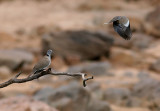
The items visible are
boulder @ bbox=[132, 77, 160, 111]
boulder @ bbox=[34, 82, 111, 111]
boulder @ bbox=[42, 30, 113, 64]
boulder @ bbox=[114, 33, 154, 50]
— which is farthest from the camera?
boulder @ bbox=[114, 33, 154, 50]

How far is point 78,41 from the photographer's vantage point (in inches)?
836

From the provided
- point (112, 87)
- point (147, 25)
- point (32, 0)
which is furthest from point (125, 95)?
point (32, 0)

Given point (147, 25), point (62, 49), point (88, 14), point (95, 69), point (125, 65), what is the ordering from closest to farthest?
point (95, 69) < point (125, 65) < point (62, 49) < point (147, 25) < point (88, 14)

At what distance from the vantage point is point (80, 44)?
21.0 metres

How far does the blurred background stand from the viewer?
12.0m

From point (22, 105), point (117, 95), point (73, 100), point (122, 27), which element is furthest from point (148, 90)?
point (122, 27)

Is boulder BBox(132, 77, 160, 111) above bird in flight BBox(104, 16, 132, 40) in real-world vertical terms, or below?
below

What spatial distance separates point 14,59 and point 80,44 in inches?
151

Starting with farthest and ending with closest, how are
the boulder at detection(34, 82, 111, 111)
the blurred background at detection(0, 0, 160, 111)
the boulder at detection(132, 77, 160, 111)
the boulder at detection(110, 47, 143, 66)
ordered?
the boulder at detection(110, 47, 143, 66) < the boulder at detection(132, 77, 160, 111) < the blurred background at detection(0, 0, 160, 111) < the boulder at detection(34, 82, 111, 111)

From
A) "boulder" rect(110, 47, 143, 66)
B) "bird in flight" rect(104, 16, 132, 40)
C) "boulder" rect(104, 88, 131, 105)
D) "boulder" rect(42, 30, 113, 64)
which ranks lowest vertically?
"boulder" rect(110, 47, 143, 66)

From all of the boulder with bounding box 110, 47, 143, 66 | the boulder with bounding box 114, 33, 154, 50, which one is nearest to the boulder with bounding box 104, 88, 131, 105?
the boulder with bounding box 110, 47, 143, 66

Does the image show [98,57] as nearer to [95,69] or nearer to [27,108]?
[95,69]

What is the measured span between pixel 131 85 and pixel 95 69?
9.53 ft

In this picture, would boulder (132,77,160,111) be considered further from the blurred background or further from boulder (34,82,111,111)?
boulder (34,82,111,111)
